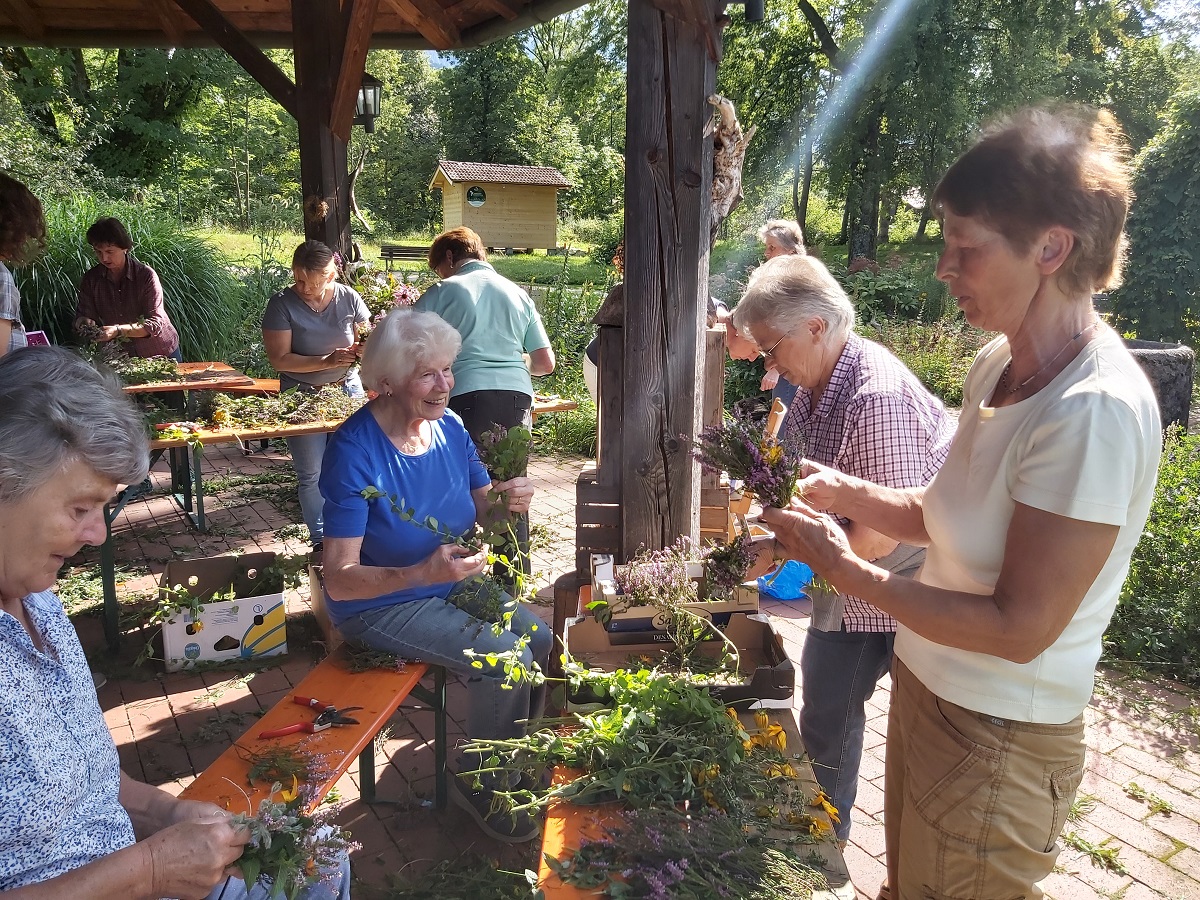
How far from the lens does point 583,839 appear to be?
5.42 ft

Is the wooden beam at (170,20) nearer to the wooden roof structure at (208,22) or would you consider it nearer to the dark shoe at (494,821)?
the wooden roof structure at (208,22)

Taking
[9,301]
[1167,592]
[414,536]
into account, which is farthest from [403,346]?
[1167,592]

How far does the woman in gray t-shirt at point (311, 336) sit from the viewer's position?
5.06 metres

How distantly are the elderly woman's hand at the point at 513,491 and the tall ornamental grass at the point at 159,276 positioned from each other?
23.1ft

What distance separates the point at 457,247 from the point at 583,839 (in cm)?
366

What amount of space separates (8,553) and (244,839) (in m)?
0.63

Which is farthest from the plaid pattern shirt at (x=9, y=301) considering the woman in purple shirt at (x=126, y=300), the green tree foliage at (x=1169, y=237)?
the green tree foliage at (x=1169, y=237)

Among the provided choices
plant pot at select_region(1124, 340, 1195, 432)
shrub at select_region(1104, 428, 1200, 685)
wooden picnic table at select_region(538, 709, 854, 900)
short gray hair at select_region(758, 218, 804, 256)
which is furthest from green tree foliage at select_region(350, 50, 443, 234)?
wooden picnic table at select_region(538, 709, 854, 900)

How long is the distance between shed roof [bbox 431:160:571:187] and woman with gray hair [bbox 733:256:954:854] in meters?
32.1

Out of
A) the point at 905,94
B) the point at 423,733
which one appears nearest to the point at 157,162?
the point at 905,94

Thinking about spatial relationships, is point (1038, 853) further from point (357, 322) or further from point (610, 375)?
point (357, 322)

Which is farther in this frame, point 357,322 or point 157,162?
point 157,162

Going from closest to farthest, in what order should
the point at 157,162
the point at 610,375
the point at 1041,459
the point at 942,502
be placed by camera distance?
the point at 1041,459, the point at 942,502, the point at 610,375, the point at 157,162

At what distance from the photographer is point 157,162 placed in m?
20.0
